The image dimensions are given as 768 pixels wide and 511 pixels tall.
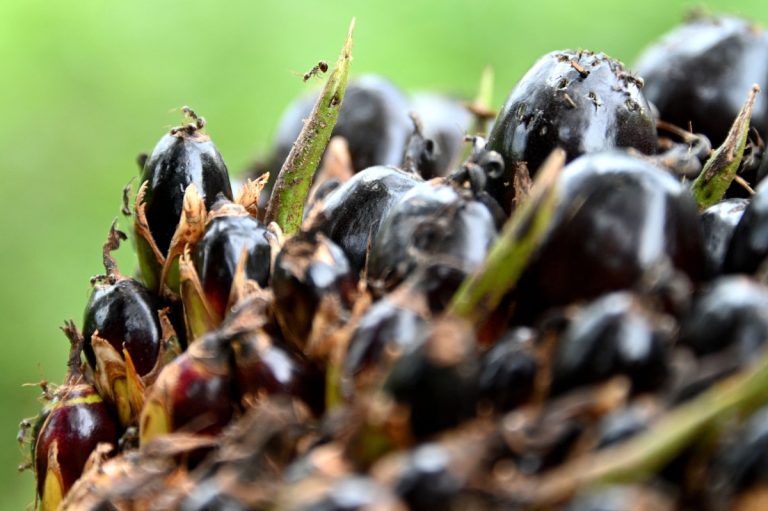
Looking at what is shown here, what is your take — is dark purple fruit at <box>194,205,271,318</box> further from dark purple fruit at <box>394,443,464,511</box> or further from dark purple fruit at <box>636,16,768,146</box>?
dark purple fruit at <box>636,16,768,146</box>

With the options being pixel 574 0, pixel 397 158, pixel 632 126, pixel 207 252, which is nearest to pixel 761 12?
pixel 574 0

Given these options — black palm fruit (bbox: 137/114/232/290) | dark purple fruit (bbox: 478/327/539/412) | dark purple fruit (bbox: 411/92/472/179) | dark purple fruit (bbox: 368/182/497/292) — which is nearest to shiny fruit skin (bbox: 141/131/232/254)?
black palm fruit (bbox: 137/114/232/290)

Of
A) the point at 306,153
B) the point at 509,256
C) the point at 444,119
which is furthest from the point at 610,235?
the point at 444,119

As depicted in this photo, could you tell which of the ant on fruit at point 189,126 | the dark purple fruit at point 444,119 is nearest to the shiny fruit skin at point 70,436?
the ant on fruit at point 189,126

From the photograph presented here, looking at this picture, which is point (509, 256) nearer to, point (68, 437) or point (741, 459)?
point (741, 459)

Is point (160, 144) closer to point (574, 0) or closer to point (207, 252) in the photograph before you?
point (207, 252)

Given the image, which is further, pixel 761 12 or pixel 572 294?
pixel 761 12

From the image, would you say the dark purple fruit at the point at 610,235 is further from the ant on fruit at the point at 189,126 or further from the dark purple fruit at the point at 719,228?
the ant on fruit at the point at 189,126
